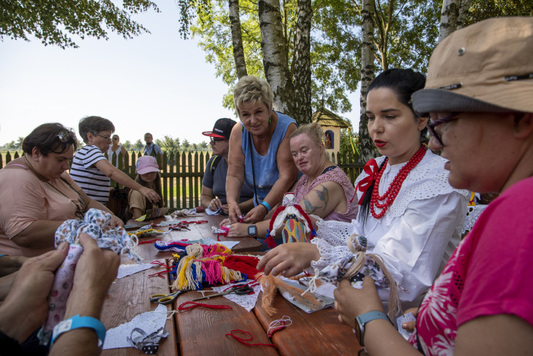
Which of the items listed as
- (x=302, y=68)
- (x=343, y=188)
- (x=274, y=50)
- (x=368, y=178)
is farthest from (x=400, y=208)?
(x=302, y=68)

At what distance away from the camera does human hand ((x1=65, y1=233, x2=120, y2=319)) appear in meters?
1.11

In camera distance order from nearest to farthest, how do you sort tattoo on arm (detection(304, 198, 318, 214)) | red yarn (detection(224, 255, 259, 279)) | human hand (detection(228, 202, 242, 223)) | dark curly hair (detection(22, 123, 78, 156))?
red yarn (detection(224, 255, 259, 279)) < tattoo on arm (detection(304, 198, 318, 214)) < dark curly hair (detection(22, 123, 78, 156)) < human hand (detection(228, 202, 242, 223))

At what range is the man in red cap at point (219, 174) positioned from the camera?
14.7 feet

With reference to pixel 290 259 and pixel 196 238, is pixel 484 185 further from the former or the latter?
pixel 196 238

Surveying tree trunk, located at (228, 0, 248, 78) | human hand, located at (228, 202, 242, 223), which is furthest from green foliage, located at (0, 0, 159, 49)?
human hand, located at (228, 202, 242, 223)

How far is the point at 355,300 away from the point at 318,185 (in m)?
1.66

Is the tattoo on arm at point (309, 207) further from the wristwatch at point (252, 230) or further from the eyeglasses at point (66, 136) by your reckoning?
the eyeglasses at point (66, 136)

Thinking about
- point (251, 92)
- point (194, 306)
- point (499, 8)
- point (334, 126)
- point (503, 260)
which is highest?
point (499, 8)

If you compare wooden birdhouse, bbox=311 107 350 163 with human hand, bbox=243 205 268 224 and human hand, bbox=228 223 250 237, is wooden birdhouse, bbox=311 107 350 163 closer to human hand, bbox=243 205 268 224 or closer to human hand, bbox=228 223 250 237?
human hand, bbox=243 205 268 224

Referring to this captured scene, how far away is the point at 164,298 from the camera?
167 centimetres

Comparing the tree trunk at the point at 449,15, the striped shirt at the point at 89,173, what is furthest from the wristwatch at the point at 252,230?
the tree trunk at the point at 449,15

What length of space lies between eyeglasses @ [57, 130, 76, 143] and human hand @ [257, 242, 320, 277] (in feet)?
7.16

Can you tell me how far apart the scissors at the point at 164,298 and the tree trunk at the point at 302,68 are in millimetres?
4697

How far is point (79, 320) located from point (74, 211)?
2.17 meters
